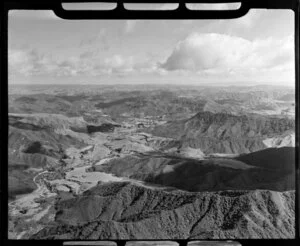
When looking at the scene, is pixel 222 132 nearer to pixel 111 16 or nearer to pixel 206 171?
pixel 206 171

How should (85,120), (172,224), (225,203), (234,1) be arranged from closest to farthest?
(234,1) < (172,224) < (225,203) < (85,120)

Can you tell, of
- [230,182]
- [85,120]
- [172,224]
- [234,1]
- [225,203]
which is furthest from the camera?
[230,182]

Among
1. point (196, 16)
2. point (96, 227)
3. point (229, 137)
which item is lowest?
point (96, 227)

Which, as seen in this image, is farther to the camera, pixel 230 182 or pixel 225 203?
pixel 230 182

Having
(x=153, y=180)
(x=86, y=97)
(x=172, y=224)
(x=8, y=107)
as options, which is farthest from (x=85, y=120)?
(x=8, y=107)

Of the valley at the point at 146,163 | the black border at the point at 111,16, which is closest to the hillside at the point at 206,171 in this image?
the valley at the point at 146,163

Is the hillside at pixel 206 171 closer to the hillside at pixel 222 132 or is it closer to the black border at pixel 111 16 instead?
the hillside at pixel 222 132

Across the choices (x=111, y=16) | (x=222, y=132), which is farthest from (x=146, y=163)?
(x=111, y=16)

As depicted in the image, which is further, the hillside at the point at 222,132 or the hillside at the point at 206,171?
the hillside at the point at 222,132

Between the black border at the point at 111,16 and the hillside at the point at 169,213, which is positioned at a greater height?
the black border at the point at 111,16

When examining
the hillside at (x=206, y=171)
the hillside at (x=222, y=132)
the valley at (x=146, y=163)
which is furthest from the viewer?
the hillside at (x=222, y=132)

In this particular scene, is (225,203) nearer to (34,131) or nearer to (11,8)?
(34,131)
